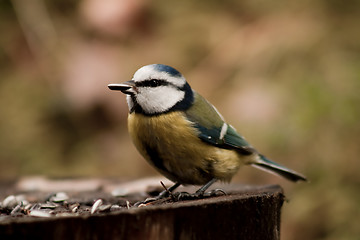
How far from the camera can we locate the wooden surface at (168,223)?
1.10 meters

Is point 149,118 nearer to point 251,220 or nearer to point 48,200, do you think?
point 48,200

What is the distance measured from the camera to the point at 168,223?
3.94ft

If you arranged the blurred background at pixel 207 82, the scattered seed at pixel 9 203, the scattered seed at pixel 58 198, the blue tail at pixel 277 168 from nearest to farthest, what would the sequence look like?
1. the scattered seed at pixel 9 203
2. the scattered seed at pixel 58 198
3. the blue tail at pixel 277 168
4. the blurred background at pixel 207 82

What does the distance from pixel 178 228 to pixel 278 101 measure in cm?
197

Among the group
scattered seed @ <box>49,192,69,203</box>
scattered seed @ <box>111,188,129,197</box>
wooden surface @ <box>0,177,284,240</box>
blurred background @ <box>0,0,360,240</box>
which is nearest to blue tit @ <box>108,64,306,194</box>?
scattered seed @ <box>111,188,129,197</box>

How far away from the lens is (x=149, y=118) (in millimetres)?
1812

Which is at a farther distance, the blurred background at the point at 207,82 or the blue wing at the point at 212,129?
the blurred background at the point at 207,82

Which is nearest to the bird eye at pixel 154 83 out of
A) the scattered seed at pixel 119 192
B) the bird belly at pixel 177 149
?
the bird belly at pixel 177 149

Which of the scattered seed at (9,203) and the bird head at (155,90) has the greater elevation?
the bird head at (155,90)

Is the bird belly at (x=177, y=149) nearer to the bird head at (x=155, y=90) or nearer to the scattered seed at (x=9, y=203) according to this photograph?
the bird head at (x=155, y=90)

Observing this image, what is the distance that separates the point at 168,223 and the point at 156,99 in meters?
0.73

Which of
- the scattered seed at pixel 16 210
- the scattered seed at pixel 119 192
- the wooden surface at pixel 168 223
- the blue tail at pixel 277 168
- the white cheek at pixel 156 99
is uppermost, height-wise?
the white cheek at pixel 156 99

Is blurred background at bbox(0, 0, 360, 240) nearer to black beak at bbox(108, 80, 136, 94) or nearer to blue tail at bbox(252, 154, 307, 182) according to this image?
blue tail at bbox(252, 154, 307, 182)

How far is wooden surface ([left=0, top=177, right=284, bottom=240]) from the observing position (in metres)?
1.10
